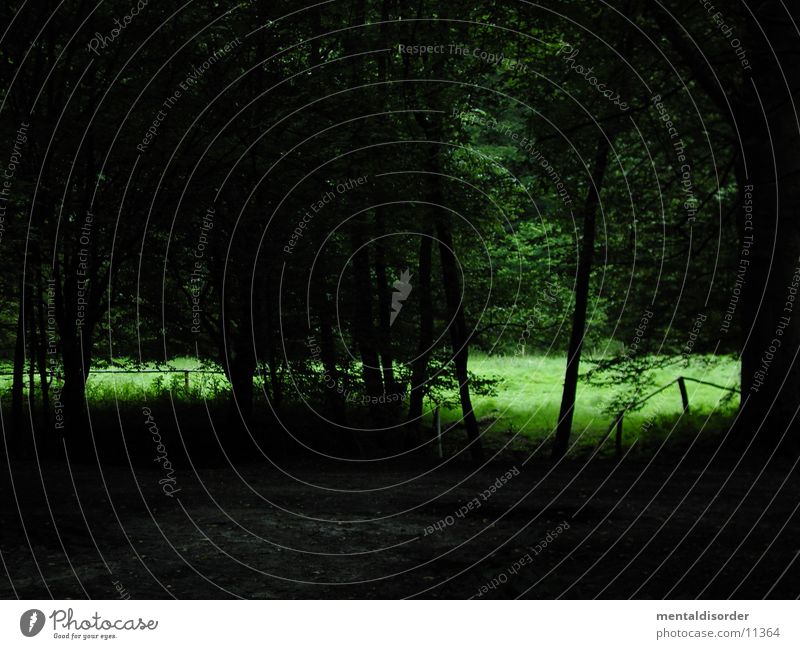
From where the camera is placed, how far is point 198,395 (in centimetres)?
2167

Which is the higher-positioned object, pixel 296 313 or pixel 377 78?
pixel 377 78

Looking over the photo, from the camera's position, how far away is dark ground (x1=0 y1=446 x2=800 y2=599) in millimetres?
6707

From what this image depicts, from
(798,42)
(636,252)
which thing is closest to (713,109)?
(636,252)

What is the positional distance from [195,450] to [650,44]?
35.7 ft

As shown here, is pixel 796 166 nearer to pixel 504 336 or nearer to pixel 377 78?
pixel 377 78
